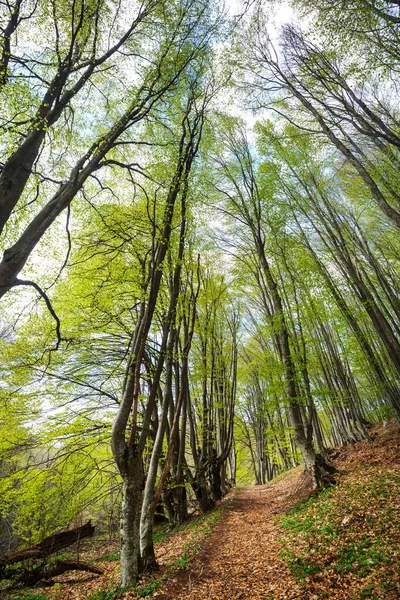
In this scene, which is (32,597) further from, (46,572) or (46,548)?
(46,548)

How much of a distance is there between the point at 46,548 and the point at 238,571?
16.6 ft

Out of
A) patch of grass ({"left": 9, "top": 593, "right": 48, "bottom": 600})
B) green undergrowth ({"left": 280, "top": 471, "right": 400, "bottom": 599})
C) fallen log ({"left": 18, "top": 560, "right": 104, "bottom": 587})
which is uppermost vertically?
green undergrowth ({"left": 280, "top": 471, "right": 400, "bottom": 599})

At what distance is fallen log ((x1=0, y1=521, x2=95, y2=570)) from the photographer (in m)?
5.66

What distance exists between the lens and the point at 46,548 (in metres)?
6.29

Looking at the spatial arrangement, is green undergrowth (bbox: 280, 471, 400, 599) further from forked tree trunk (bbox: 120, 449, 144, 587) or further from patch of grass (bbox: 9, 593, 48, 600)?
patch of grass (bbox: 9, 593, 48, 600)

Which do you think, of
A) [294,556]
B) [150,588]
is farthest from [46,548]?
[294,556]

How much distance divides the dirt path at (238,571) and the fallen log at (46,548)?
7.74 feet

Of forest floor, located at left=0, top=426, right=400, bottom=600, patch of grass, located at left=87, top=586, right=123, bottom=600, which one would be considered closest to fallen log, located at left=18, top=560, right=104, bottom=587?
forest floor, located at left=0, top=426, right=400, bottom=600

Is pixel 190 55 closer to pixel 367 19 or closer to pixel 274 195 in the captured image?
pixel 367 19

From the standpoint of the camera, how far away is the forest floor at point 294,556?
3.06m

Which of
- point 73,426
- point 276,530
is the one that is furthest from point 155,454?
point 276,530

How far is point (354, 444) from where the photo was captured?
422 inches

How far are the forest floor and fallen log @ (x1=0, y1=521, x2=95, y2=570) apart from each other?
21.1 inches

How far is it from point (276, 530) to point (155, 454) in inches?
126
